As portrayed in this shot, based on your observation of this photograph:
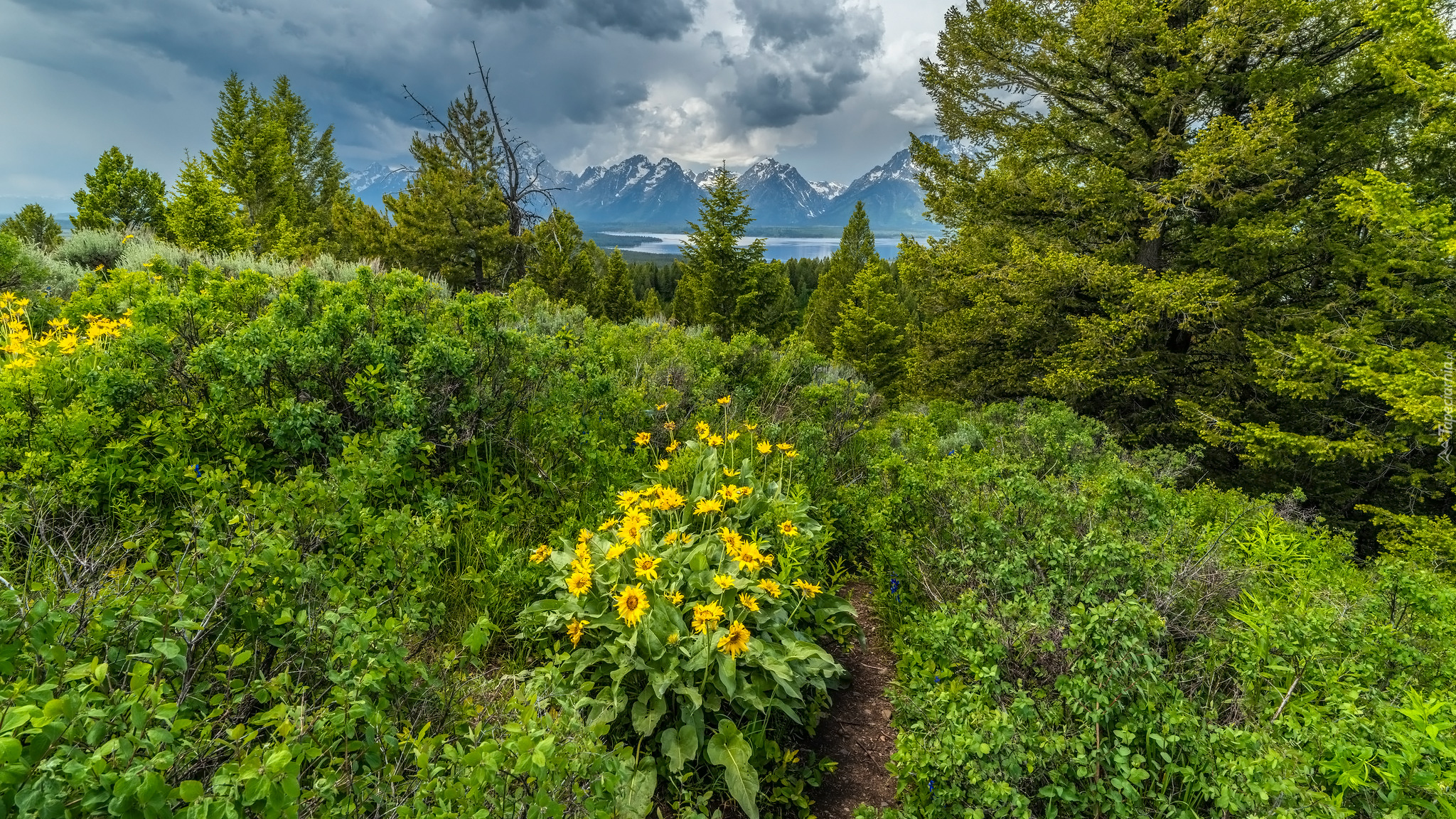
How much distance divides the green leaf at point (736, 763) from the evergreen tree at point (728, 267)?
2093 centimetres

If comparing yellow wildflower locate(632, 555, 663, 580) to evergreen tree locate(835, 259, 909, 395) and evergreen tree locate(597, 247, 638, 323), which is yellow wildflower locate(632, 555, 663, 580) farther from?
evergreen tree locate(597, 247, 638, 323)

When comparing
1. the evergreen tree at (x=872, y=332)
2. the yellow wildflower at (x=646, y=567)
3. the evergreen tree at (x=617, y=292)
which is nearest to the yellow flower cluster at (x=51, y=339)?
the yellow wildflower at (x=646, y=567)

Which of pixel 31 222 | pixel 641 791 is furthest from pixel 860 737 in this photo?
pixel 31 222

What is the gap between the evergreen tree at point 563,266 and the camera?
2037cm

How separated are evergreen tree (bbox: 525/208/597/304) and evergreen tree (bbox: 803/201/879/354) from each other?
13.7 metres

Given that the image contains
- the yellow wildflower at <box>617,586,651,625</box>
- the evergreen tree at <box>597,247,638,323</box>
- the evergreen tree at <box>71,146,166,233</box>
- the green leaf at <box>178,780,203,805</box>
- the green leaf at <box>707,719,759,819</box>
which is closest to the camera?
the green leaf at <box>178,780,203,805</box>

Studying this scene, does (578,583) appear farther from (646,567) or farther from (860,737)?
(860,737)

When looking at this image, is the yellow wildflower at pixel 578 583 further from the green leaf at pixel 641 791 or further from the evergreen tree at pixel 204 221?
the evergreen tree at pixel 204 221

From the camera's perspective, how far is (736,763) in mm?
2266

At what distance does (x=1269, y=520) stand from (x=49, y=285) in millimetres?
11621

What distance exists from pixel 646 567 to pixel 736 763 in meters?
0.85

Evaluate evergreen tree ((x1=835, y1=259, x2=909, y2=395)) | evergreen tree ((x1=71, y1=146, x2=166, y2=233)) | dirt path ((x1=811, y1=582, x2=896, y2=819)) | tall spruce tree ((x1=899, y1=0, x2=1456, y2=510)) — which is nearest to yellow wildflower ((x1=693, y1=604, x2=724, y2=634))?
dirt path ((x1=811, y1=582, x2=896, y2=819))

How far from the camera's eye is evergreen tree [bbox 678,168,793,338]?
23.6 meters

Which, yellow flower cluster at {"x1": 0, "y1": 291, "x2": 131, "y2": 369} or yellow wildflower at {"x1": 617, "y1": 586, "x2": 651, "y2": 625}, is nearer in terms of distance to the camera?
yellow wildflower at {"x1": 617, "y1": 586, "x2": 651, "y2": 625}
